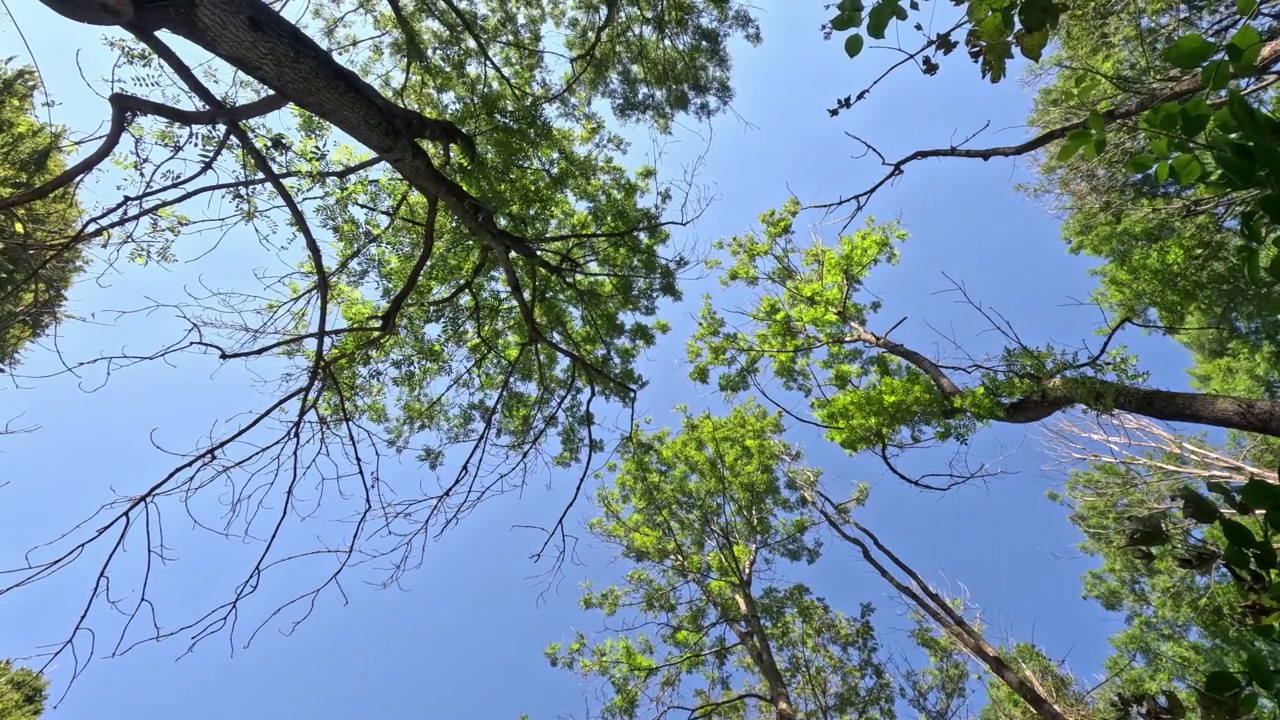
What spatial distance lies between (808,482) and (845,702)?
8.77 ft

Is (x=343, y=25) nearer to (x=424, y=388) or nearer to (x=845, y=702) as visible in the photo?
(x=424, y=388)

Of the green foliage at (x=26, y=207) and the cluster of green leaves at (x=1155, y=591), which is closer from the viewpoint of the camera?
the green foliage at (x=26, y=207)

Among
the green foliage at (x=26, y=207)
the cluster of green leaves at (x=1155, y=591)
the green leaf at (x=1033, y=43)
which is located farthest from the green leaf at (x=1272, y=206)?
the green foliage at (x=26, y=207)

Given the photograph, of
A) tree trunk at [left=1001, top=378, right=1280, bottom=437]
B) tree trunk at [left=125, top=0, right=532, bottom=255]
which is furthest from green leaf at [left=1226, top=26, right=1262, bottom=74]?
tree trunk at [left=1001, top=378, right=1280, bottom=437]

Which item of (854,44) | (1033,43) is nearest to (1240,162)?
(854,44)

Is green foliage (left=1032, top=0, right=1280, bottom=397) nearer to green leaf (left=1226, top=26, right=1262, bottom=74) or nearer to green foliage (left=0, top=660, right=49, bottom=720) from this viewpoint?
green leaf (left=1226, top=26, right=1262, bottom=74)

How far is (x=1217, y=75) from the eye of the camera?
33.5 inches

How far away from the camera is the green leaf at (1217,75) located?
83 centimetres

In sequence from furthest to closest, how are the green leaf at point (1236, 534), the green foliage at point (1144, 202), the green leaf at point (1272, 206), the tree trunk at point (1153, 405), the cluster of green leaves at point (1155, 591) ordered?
the cluster of green leaves at point (1155, 591) → the green foliage at point (1144, 202) → the tree trunk at point (1153, 405) → the green leaf at point (1236, 534) → the green leaf at point (1272, 206)

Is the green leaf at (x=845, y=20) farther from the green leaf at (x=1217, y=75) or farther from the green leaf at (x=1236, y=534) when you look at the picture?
the green leaf at (x=1236, y=534)

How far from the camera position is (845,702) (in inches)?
290

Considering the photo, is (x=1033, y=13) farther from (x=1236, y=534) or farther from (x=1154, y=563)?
(x=1154, y=563)

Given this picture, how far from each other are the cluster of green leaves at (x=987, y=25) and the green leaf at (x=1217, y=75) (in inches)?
24.0

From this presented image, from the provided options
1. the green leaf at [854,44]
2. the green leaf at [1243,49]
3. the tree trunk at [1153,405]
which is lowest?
the green leaf at [1243,49]
